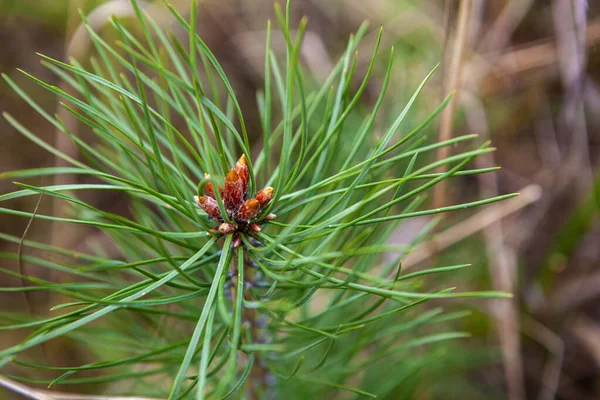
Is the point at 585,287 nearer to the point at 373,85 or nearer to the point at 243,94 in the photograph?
the point at 373,85

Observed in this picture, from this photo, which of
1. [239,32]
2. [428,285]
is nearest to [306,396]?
[428,285]

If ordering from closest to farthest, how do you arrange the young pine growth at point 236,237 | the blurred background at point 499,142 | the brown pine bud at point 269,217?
the young pine growth at point 236,237 < the brown pine bud at point 269,217 < the blurred background at point 499,142

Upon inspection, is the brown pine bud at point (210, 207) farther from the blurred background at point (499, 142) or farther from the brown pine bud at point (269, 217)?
the blurred background at point (499, 142)

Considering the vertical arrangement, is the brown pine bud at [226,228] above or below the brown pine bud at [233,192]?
below

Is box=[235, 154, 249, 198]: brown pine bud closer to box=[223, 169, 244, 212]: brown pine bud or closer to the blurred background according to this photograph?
box=[223, 169, 244, 212]: brown pine bud

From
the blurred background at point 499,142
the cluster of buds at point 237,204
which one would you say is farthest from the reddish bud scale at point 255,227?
the blurred background at point 499,142

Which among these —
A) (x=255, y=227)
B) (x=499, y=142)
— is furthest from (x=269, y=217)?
(x=499, y=142)
